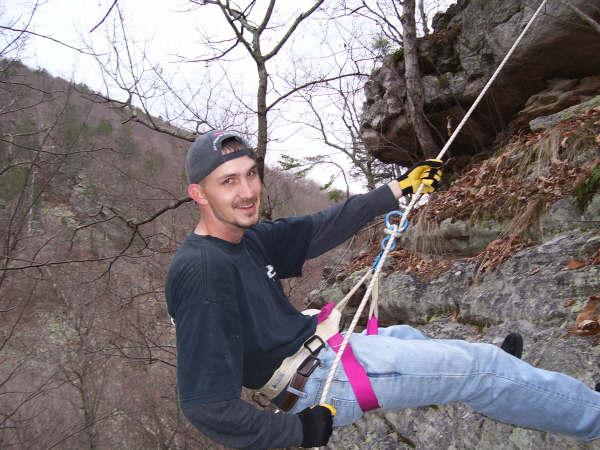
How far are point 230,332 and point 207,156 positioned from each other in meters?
0.94

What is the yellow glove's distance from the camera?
2.73 m

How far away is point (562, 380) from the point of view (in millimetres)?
1977

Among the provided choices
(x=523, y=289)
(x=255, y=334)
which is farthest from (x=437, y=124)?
(x=255, y=334)

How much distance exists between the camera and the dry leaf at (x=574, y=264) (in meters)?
2.98

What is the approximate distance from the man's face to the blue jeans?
88cm

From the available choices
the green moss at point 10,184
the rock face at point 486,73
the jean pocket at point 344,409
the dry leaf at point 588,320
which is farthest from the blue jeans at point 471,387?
the green moss at point 10,184

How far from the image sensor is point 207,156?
82.7 inches

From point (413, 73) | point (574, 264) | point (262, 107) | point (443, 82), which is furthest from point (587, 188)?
point (262, 107)

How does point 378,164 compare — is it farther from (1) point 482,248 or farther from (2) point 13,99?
(2) point 13,99

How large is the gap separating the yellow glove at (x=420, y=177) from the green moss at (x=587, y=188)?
1630mm

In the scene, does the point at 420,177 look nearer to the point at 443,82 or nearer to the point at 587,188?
the point at 587,188

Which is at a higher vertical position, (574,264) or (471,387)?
(574,264)

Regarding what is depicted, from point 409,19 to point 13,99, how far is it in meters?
6.17

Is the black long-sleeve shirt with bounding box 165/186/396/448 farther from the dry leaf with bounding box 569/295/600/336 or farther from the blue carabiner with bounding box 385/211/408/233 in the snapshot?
the dry leaf with bounding box 569/295/600/336
